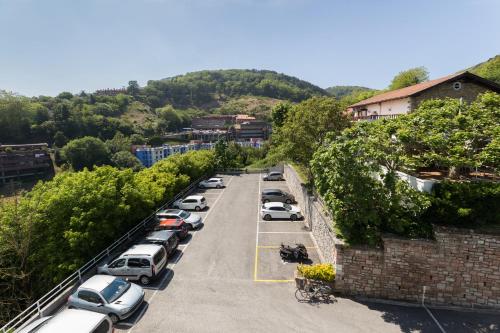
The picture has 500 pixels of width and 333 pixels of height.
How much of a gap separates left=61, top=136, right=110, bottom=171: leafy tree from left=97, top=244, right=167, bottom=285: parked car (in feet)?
301

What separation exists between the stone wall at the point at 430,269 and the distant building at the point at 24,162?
3943 inches

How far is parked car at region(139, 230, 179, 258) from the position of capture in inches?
651

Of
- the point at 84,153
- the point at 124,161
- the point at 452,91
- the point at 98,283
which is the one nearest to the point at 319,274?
the point at 98,283

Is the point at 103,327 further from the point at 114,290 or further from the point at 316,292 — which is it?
the point at 316,292

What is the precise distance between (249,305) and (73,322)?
268 inches

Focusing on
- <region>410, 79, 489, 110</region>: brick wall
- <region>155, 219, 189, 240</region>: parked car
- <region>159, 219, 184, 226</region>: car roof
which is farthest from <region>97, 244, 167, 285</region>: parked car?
<region>410, 79, 489, 110</region>: brick wall

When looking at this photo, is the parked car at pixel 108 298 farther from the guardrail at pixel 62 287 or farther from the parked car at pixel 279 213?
the parked car at pixel 279 213

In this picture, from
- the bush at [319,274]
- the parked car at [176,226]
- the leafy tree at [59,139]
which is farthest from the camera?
the leafy tree at [59,139]

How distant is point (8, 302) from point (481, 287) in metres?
23.9

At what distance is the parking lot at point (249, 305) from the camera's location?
11102 mm

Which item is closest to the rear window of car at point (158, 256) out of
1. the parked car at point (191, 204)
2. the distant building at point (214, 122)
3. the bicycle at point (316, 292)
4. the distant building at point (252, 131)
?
the bicycle at point (316, 292)

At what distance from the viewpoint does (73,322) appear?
9.31 metres

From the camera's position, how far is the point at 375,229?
13.1 metres

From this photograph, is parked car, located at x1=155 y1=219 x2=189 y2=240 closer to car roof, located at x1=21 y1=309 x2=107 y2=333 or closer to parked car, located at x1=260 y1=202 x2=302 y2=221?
parked car, located at x1=260 y1=202 x2=302 y2=221
